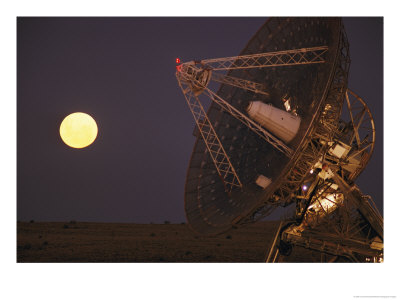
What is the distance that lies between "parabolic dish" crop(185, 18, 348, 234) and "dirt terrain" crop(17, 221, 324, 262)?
15.1ft

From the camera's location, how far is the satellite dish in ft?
38.1

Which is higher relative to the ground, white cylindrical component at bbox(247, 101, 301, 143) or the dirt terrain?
white cylindrical component at bbox(247, 101, 301, 143)

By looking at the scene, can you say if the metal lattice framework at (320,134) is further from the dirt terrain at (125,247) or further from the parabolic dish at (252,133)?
the dirt terrain at (125,247)

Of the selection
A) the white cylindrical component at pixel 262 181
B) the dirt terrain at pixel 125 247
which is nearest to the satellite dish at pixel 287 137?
the white cylindrical component at pixel 262 181

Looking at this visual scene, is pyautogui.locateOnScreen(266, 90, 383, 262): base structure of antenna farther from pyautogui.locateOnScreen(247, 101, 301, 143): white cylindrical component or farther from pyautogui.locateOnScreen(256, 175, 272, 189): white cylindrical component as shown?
pyautogui.locateOnScreen(247, 101, 301, 143): white cylindrical component

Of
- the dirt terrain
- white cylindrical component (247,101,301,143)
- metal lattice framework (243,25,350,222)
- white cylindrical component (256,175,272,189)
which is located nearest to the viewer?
metal lattice framework (243,25,350,222)

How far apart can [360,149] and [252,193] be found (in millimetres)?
4632

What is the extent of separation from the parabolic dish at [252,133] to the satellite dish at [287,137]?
46 millimetres

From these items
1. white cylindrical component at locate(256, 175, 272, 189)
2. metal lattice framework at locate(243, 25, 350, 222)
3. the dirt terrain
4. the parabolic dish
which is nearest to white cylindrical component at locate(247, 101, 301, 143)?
the parabolic dish

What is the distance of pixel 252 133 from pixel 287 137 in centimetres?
295

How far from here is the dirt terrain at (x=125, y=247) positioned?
21.8 meters

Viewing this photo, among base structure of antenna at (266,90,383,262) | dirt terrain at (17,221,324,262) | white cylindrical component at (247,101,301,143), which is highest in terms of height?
white cylindrical component at (247,101,301,143)
